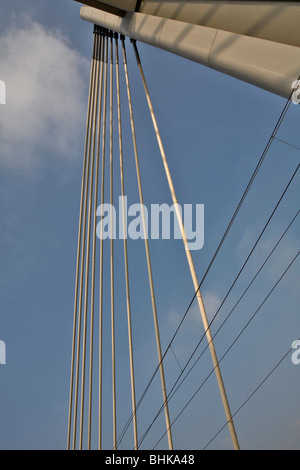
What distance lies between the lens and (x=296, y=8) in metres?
3.42

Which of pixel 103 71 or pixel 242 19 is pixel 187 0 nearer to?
pixel 242 19

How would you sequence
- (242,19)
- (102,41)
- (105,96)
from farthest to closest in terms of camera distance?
(102,41), (105,96), (242,19)

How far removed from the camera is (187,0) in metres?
4.98

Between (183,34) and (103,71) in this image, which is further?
(103,71)

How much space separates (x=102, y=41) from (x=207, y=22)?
7565 millimetres
